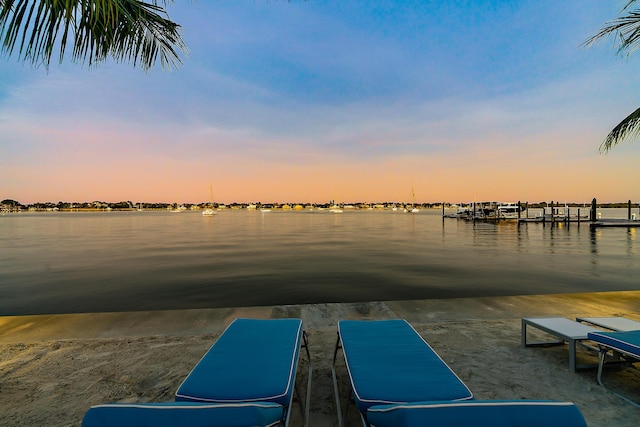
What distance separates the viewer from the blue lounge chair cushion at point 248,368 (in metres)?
1.90

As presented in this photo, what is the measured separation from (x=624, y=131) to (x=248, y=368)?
8.57 metres

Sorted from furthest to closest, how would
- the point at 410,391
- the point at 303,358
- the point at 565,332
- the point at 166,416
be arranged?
the point at 303,358
the point at 565,332
the point at 410,391
the point at 166,416

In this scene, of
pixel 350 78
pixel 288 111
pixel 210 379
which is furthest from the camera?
pixel 288 111

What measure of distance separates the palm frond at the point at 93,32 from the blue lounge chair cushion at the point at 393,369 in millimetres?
3332

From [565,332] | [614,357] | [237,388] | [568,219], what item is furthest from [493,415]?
[568,219]

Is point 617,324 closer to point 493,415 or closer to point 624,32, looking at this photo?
point 493,415

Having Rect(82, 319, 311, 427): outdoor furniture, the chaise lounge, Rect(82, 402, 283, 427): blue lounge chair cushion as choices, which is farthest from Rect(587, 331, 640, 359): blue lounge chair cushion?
Rect(82, 402, 283, 427): blue lounge chair cushion

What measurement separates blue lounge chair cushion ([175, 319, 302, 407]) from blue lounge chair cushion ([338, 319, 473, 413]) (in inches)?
19.6

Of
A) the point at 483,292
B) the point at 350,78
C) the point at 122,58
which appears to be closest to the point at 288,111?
the point at 350,78

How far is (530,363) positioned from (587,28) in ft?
22.4

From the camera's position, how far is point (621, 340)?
270cm

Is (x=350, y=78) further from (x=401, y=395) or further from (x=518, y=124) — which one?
(x=401, y=395)

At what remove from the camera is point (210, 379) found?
2074 mm

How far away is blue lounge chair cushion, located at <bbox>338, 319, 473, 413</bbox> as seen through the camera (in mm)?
1882
